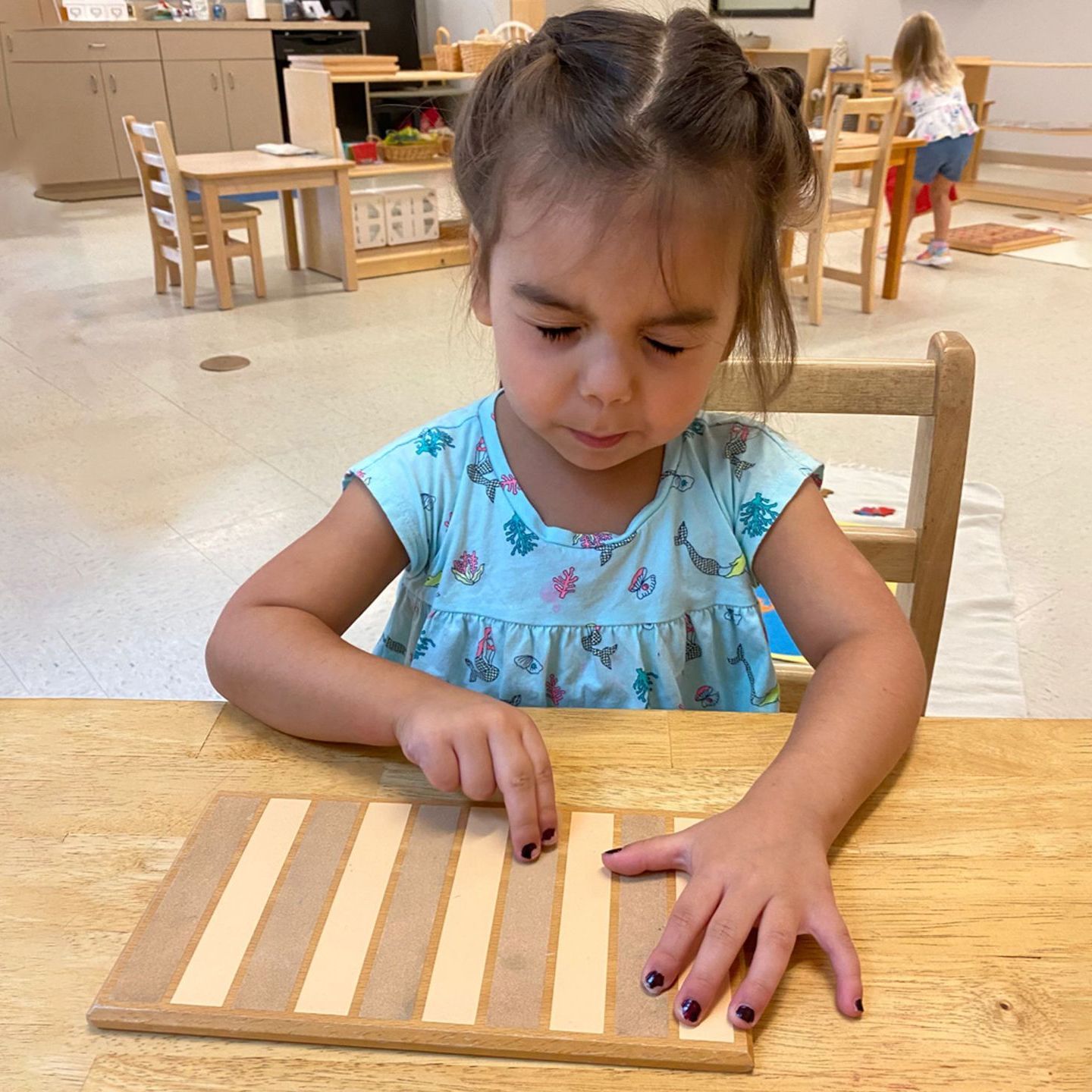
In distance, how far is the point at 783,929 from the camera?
465 mm

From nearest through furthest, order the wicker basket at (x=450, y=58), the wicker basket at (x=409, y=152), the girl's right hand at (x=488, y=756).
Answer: the girl's right hand at (x=488, y=756)
the wicker basket at (x=409, y=152)
the wicker basket at (x=450, y=58)

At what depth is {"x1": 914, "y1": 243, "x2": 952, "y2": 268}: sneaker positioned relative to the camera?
4.53m

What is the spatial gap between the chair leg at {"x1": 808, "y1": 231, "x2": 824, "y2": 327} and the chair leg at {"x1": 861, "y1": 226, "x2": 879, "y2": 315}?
0.22 meters

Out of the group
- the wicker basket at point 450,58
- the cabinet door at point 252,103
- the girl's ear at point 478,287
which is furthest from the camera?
the cabinet door at point 252,103

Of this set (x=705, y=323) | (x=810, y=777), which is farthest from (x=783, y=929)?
(x=705, y=323)

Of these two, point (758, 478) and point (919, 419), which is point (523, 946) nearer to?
point (758, 478)

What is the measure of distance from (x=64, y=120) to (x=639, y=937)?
269 inches

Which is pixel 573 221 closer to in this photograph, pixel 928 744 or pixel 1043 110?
pixel 928 744

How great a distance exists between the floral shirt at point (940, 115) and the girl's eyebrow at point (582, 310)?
4.18 metres

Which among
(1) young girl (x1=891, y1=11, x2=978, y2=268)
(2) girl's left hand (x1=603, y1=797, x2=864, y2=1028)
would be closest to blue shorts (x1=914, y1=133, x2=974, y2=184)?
(1) young girl (x1=891, y1=11, x2=978, y2=268)

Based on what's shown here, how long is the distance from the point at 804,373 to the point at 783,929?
55 cm

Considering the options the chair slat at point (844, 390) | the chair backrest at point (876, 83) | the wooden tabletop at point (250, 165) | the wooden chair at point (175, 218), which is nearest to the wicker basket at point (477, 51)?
the wooden tabletop at point (250, 165)

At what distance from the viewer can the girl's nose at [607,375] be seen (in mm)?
643

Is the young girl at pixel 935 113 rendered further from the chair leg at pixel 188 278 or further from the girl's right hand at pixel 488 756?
the girl's right hand at pixel 488 756
